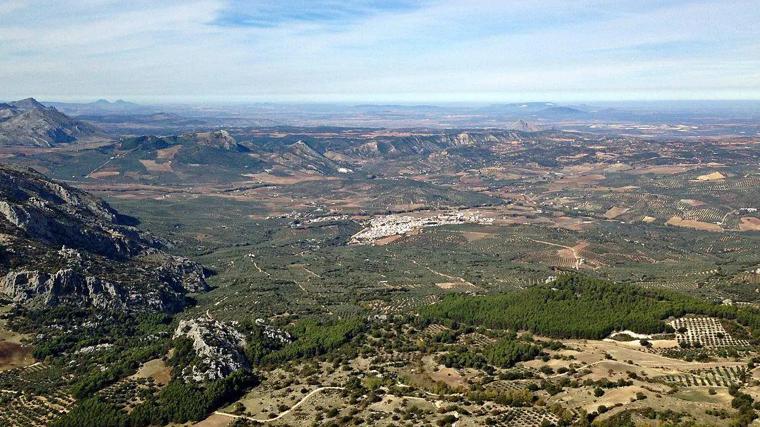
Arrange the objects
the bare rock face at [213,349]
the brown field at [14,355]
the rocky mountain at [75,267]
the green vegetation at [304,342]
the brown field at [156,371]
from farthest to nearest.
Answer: the rocky mountain at [75,267] < the brown field at [14,355] < the green vegetation at [304,342] < the brown field at [156,371] < the bare rock face at [213,349]

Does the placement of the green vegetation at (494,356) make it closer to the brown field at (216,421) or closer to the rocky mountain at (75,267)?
the brown field at (216,421)

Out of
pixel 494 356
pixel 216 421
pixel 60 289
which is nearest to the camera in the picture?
pixel 216 421

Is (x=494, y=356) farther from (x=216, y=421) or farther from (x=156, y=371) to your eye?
(x=156, y=371)

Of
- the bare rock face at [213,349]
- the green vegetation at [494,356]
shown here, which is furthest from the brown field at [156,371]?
the green vegetation at [494,356]

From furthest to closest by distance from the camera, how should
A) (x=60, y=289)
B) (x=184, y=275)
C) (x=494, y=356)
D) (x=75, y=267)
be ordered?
1. (x=184, y=275)
2. (x=75, y=267)
3. (x=60, y=289)
4. (x=494, y=356)

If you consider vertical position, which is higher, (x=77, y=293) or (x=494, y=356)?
(x=494, y=356)

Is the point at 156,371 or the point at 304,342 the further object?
the point at 304,342

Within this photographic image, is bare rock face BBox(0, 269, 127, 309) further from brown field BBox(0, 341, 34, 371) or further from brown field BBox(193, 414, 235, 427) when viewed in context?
brown field BBox(193, 414, 235, 427)

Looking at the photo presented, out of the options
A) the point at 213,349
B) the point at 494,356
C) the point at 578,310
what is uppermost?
the point at 578,310

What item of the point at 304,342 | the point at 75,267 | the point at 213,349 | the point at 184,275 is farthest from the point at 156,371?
the point at 184,275
